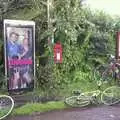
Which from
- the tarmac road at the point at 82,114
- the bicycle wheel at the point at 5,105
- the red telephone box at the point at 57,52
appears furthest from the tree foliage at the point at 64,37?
the bicycle wheel at the point at 5,105

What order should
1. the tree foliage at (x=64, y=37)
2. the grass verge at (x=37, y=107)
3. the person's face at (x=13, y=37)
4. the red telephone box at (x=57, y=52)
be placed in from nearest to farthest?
the grass verge at (x=37, y=107) < the person's face at (x=13, y=37) < the red telephone box at (x=57, y=52) < the tree foliage at (x=64, y=37)

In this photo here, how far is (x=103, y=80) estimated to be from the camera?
1527cm

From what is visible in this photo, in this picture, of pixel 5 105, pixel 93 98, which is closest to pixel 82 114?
pixel 93 98

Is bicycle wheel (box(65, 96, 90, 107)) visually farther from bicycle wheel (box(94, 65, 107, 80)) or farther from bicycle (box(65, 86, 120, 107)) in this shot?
bicycle wheel (box(94, 65, 107, 80))

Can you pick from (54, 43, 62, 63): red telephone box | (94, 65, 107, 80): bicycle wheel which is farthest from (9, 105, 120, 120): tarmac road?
(94, 65, 107, 80): bicycle wheel

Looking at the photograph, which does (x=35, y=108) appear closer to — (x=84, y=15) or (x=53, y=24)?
(x=53, y=24)

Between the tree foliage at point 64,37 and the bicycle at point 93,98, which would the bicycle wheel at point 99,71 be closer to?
the tree foliage at point 64,37

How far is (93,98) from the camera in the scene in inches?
516

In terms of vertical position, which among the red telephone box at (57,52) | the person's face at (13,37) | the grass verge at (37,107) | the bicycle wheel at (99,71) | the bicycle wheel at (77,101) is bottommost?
the grass verge at (37,107)

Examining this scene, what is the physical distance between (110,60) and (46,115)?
4281 millimetres

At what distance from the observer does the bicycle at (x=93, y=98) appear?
12875 millimetres

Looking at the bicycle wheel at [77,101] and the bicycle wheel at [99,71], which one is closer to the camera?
the bicycle wheel at [77,101]

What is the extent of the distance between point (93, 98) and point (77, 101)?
496 millimetres

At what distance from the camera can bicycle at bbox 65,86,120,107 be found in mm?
12875
